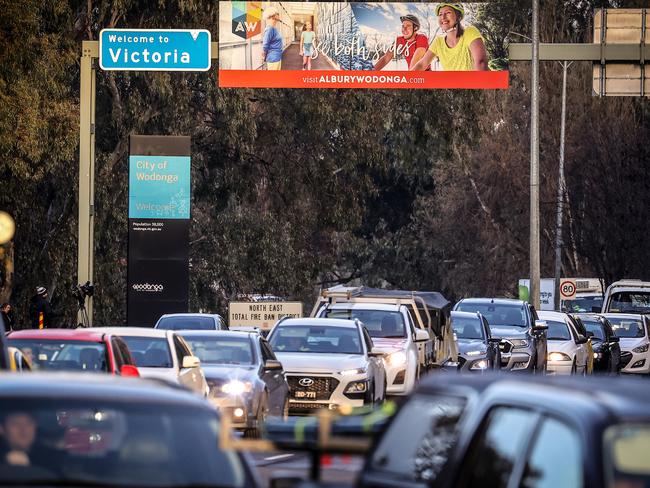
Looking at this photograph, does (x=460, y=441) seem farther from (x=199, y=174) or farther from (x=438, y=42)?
(x=199, y=174)

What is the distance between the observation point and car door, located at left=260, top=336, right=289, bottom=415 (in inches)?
859

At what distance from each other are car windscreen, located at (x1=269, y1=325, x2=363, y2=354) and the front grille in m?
0.93

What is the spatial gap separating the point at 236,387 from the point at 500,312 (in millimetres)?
18072

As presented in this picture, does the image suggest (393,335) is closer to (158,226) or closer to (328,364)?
(328,364)

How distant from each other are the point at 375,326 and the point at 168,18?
51.2 feet

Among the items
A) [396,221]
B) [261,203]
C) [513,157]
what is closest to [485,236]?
[513,157]

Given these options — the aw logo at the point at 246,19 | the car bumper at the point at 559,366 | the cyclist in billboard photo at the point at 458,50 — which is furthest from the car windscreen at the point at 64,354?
the car bumper at the point at 559,366

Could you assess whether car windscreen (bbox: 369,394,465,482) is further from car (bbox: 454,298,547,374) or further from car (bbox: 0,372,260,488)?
car (bbox: 454,298,547,374)

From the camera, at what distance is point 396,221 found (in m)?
83.4

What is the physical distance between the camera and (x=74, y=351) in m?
17.4

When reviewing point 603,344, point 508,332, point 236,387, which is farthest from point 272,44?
point 236,387

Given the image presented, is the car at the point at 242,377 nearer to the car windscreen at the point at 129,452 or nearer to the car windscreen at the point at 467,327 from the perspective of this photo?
the car windscreen at the point at 467,327

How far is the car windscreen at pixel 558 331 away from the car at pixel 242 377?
16.3 meters

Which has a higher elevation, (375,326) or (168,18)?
(168,18)
